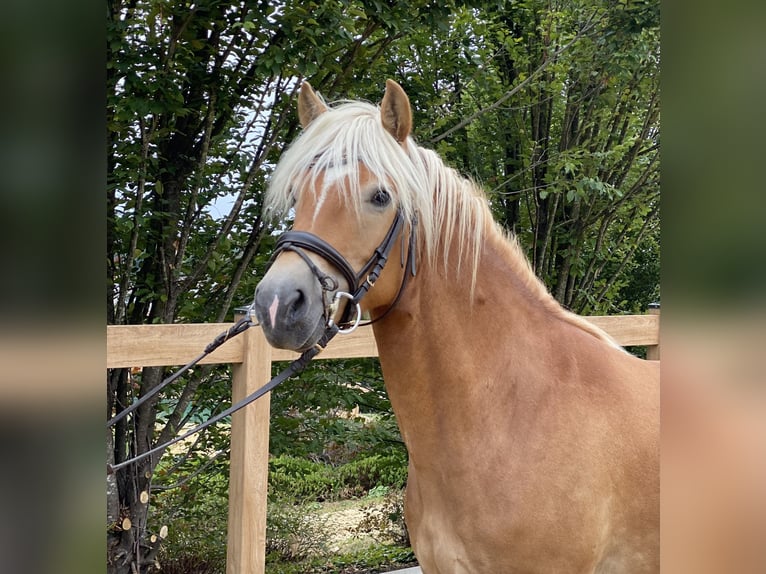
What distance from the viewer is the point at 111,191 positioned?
2.89 meters

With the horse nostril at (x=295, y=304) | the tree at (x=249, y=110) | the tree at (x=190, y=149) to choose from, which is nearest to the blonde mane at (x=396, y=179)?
the horse nostril at (x=295, y=304)

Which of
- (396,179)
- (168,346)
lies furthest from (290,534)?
(396,179)

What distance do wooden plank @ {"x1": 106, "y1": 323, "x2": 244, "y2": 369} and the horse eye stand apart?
3.51 feet

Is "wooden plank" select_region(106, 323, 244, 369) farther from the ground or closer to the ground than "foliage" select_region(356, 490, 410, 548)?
farther from the ground

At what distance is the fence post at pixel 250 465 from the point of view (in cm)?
241

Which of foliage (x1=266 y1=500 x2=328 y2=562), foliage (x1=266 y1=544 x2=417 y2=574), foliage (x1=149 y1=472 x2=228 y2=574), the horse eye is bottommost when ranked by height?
foliage (x1=266 y1=544 x2=417 y2=574)

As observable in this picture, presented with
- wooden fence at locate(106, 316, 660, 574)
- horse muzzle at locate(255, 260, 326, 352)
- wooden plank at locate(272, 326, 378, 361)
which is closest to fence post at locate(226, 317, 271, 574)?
wooden fence at locate(106, 316, 660, 574)

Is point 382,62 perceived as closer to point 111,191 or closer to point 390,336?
point 111,191

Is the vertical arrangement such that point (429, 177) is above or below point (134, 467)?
above

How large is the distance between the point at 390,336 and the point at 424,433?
283mm

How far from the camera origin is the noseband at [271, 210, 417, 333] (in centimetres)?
147

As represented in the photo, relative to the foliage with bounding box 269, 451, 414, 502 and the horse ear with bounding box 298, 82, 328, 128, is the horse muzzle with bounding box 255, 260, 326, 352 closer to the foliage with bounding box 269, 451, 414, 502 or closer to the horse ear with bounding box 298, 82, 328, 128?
the horse ear with bounding box 298, 82, 328, 128

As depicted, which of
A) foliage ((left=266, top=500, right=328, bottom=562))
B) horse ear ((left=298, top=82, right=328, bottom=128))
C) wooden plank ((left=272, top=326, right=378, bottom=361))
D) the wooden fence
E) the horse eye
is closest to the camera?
the horse eye
